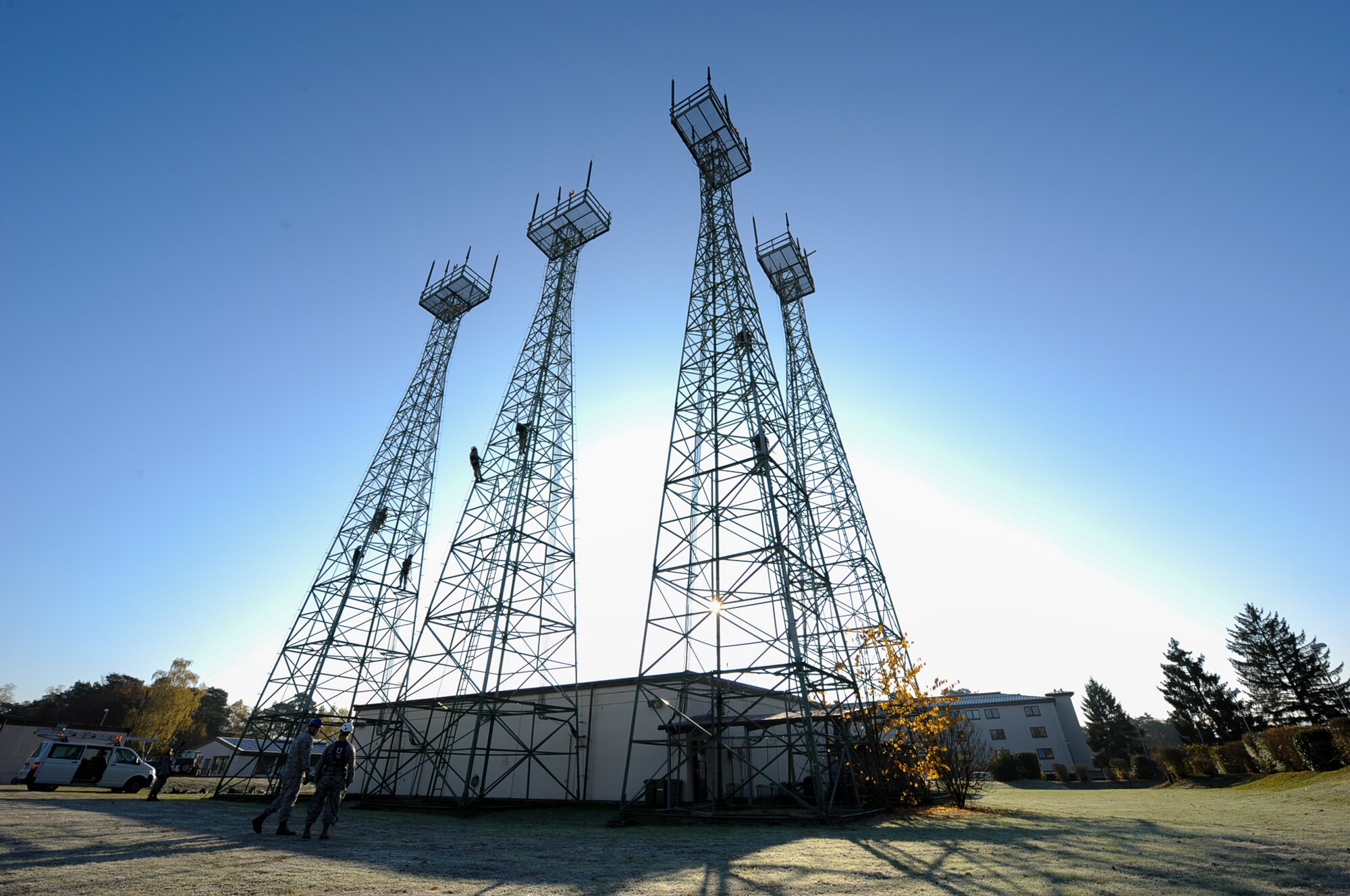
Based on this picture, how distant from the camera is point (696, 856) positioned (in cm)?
760

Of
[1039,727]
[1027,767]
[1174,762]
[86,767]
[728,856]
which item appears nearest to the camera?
[728,856]

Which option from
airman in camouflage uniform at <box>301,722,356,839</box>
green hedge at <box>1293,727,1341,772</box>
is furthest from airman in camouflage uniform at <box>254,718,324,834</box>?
green hedge at <box>1293,727,1341,772</box>

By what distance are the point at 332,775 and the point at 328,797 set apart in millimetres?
518

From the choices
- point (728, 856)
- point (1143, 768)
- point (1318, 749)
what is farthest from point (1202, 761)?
point (728, 856)

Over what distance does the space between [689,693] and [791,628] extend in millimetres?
4766

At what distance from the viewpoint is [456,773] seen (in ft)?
61.0

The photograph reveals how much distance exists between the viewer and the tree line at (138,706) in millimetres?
56281

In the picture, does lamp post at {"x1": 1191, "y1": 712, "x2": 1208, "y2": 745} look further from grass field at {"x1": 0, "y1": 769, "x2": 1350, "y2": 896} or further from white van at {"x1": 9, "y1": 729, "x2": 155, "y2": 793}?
white van at {"x1": 9, "y1": 729, "x2": 155, "y2": 793}

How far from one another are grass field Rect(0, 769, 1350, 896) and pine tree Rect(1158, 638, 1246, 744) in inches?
1738

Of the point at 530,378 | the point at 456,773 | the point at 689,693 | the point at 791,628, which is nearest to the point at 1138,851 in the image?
the point at 791,628

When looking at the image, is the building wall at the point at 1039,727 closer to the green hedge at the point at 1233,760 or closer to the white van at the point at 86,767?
the green hedge at the point at 1233,760

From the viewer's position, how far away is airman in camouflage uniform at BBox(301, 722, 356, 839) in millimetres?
8492

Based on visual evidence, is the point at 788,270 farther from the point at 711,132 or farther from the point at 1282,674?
the point at 1282,674

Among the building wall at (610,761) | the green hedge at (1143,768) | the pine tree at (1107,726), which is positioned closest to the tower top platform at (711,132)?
the building wall at (610,761)
